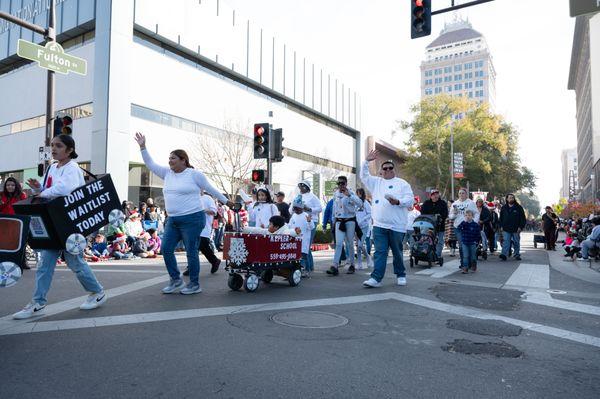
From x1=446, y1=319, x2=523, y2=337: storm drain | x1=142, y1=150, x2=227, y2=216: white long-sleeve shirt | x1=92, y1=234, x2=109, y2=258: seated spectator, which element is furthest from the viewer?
x1=92, y1=234, x2=109, y2=258: seated spectator

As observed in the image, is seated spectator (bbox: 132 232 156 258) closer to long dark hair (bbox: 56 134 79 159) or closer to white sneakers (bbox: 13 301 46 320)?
white sneakers (bbox: 13 301 46 320)

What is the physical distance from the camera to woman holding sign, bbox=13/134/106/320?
4.48 meters

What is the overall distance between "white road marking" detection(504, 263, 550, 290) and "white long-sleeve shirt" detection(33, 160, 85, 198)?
6778 millimetres

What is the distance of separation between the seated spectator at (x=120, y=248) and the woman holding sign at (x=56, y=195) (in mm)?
7010

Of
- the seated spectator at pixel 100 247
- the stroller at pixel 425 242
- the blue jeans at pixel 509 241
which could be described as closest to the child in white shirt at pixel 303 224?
the stroller at pixel 425 242

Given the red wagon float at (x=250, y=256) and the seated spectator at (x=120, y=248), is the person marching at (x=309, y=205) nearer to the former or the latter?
the red wagon float at (x=250, y=256)

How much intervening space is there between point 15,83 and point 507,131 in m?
46.7

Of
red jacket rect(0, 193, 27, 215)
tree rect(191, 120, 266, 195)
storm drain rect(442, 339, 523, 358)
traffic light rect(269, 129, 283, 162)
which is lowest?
storm drain rect(442, 339, 523, 358)

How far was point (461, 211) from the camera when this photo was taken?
414 inches

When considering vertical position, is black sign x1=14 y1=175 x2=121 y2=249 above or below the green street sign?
below

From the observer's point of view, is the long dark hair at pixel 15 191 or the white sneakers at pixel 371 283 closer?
the white sneakers at pixel 371 283

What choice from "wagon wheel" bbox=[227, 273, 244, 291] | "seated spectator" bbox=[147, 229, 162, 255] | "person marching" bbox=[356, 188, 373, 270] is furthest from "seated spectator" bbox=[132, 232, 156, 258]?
"wagon wheel" bbox=[227, 273, 244, 291]

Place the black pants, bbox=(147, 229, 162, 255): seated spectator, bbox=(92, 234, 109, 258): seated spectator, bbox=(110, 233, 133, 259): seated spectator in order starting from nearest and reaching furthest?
the black pants, bbox=(92, 234, 109, 258): seated spectator, bbox=(110, 233, 133, 259): seated spectator, bbox=(147, 229, 162, 255): seated spectator

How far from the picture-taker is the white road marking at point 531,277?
7.55 m
